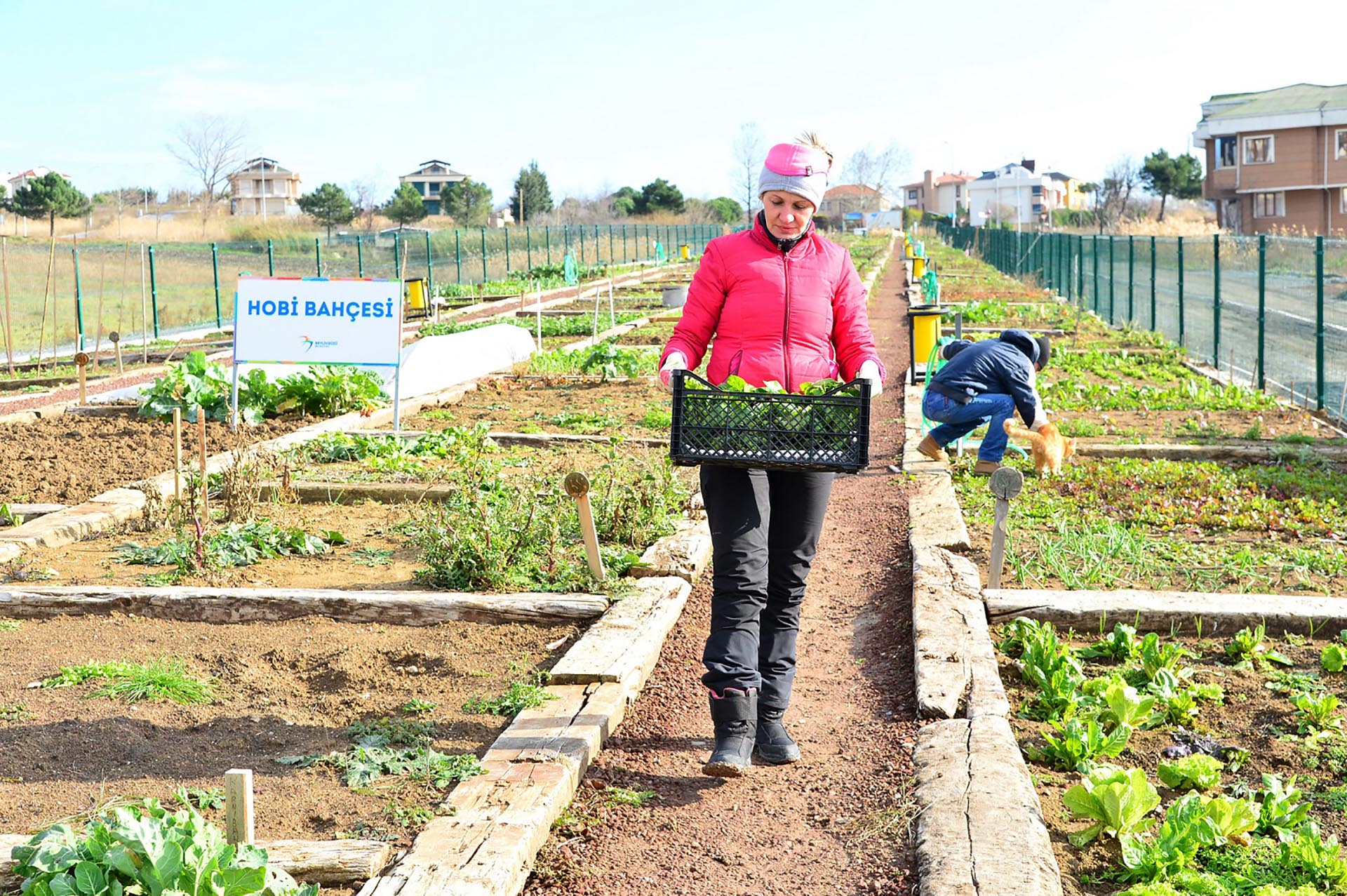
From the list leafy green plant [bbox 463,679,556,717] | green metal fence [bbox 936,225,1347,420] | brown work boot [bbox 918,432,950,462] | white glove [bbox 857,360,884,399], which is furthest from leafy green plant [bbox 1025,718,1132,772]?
green metal fence [bbox 936,225,1347,420]

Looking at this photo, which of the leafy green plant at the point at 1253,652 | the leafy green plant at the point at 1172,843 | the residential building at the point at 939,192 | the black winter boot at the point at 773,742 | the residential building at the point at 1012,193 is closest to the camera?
the leafy green plant at the point at 1172,843

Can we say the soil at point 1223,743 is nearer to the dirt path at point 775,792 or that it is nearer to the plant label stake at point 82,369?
the dirt path at point 775,792

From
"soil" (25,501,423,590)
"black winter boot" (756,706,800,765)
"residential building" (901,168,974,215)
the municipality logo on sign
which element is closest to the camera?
"black winter boot" (756,706,800,765)

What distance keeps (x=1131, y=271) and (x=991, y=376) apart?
13326 mm

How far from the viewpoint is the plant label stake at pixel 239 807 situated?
2.85 meters

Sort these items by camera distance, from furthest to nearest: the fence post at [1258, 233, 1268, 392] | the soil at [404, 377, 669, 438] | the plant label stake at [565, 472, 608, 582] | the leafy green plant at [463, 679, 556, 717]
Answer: the fence post at [1258, 233, 1268, 392]
the soil at [404, 377, 669, 438]
the plant label stake at [565, 472, 608, 582]
the leafy green plant at [463, 679, 556, 717]

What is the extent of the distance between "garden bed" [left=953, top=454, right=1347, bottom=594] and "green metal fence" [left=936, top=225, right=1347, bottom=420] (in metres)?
3.32

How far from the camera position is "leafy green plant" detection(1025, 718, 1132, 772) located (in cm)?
397

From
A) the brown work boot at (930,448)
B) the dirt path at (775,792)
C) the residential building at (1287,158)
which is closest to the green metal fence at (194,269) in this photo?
the brown work boot at (930,448)

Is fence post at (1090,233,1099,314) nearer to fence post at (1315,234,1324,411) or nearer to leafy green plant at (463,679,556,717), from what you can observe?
fence post at (1315,234,1324,411)

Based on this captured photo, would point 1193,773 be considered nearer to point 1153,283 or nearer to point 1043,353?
point 1043,353

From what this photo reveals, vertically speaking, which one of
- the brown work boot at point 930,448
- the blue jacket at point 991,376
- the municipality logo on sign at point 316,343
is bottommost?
the brown work boot at point 930,448

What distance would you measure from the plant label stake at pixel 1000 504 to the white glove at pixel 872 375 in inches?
66.8

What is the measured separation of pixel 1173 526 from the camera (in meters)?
7.21
